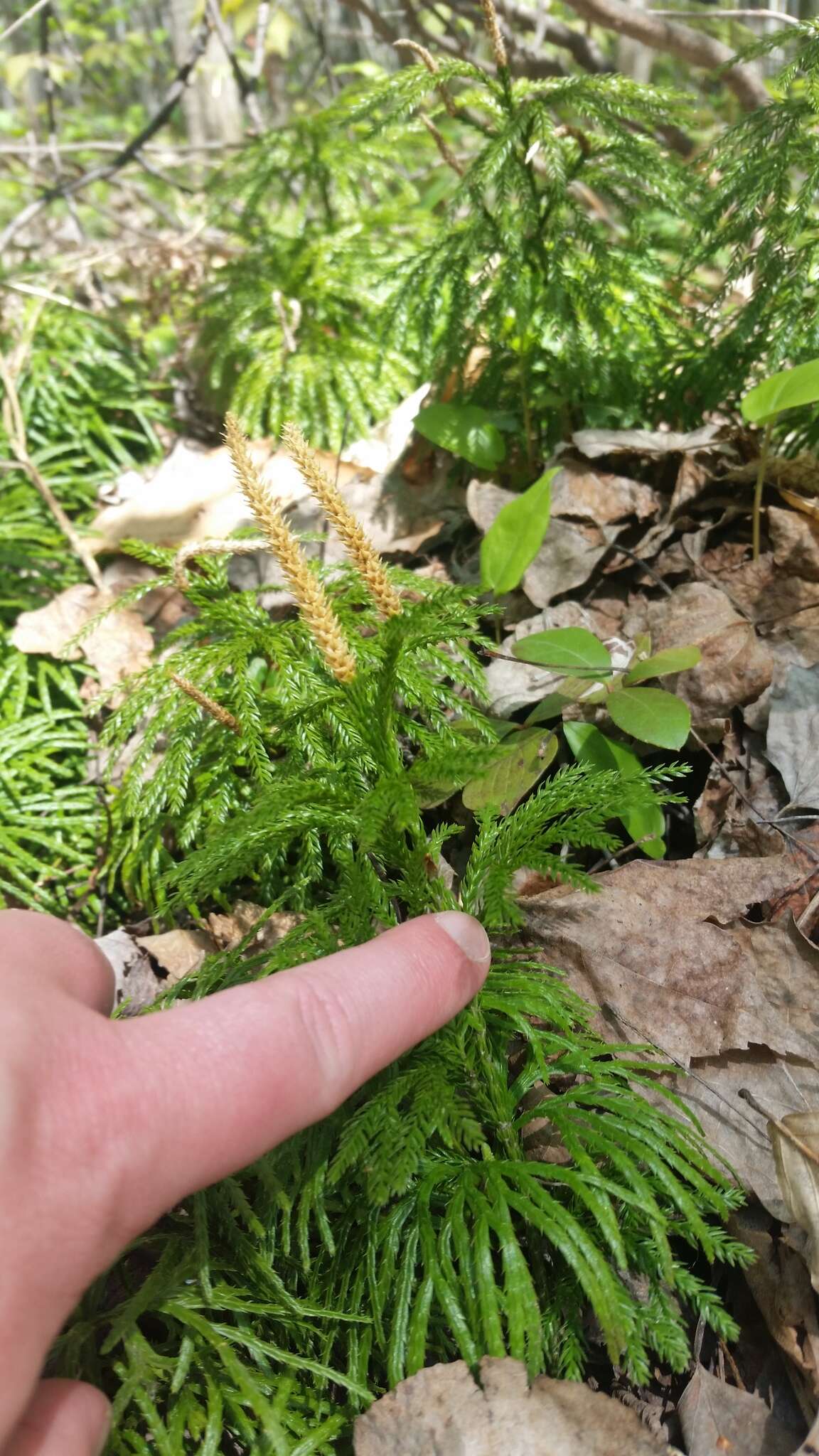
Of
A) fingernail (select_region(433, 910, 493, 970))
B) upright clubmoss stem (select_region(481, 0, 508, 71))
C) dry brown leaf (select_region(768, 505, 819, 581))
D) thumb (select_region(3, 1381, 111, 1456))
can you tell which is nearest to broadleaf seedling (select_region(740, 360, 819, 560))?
dry brown leaf (select_region(768, 505, 819, 581))

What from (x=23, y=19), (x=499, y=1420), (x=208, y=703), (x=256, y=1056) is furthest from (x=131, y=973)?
(x=23, y=19)

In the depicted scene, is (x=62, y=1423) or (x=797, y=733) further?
(x=797, y=733)

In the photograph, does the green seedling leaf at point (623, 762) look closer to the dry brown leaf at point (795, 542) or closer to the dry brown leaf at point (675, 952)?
the dry brown leaf at point (675, 952)

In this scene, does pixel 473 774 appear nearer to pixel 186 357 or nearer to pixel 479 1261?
pixel 479 1261

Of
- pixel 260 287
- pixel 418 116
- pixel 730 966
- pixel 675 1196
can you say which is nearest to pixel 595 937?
pixel 730 966

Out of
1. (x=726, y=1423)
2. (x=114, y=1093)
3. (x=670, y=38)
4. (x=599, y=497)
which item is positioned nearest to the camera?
(x=114, y=1093)

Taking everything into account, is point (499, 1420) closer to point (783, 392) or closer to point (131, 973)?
point (131, 973)

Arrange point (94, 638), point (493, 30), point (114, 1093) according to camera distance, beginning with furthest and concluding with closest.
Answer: point (94, 638) < point (493, 30) < point (114, 1093)
